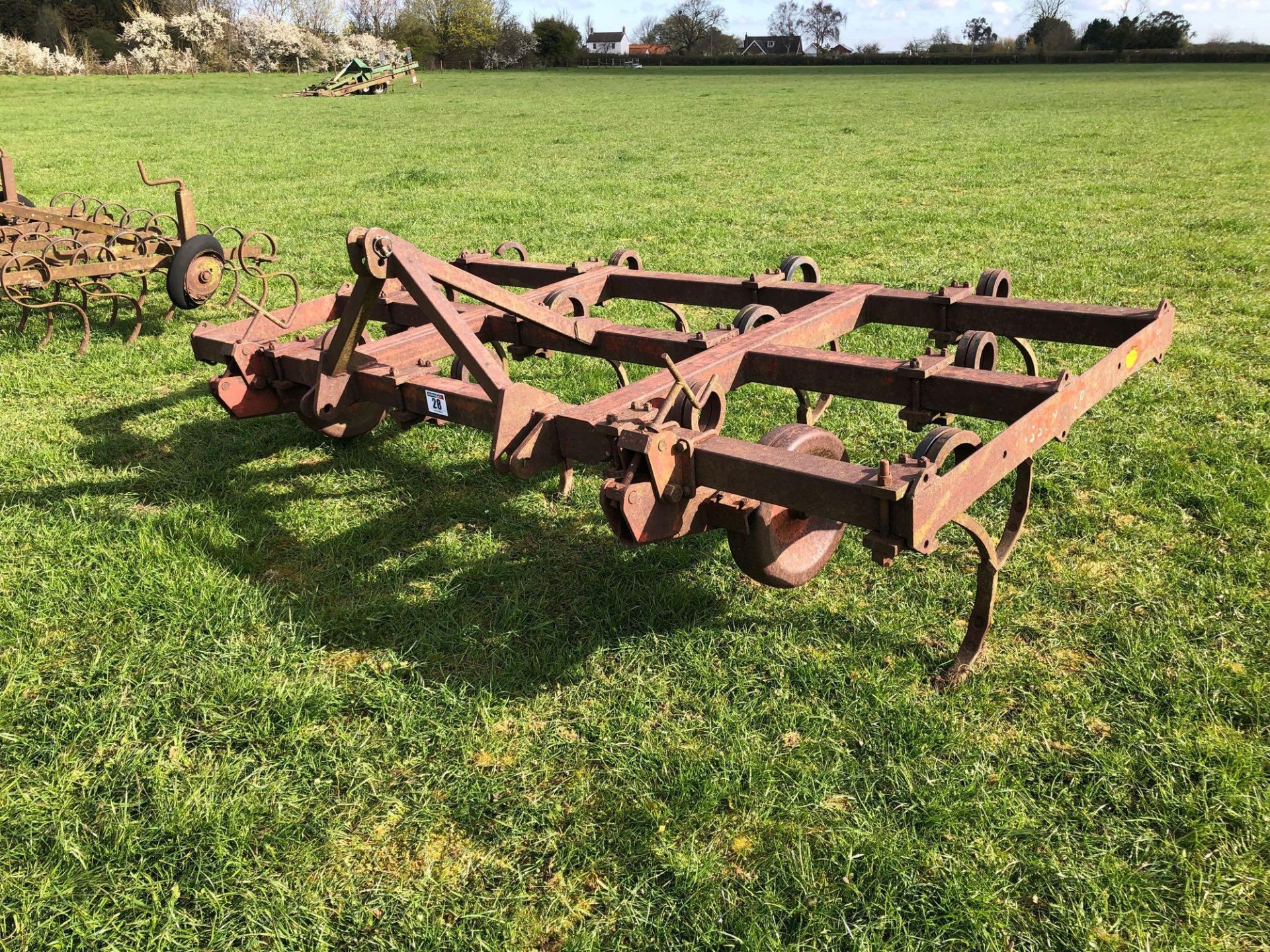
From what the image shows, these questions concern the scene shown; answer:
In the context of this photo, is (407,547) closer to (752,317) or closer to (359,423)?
(359,423)

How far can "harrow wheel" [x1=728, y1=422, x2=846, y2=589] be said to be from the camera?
10.2ft

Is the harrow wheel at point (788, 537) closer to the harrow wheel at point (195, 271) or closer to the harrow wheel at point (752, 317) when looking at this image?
the harrow wheel at point (752, 317)

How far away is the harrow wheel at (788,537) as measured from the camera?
311 cm

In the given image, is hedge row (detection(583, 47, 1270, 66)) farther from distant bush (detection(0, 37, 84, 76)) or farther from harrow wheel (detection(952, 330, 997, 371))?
harrow wheel (detection(952, 330, 997, 371))

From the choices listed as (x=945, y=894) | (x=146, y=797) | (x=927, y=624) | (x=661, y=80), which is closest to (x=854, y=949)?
(x=945, y=894)

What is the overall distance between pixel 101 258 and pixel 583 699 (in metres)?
6.39

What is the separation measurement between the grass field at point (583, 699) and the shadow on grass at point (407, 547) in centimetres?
2

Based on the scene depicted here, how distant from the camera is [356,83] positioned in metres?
39.7

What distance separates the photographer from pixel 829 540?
3547 millimetres

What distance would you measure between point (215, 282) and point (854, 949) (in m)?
6.98

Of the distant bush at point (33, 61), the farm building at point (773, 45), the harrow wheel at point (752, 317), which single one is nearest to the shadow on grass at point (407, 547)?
the harrow wheel at point (752, 317)

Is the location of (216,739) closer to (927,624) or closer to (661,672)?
(661,672)

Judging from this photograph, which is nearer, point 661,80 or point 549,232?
point 549,232

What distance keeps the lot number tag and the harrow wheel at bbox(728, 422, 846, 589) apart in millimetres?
1170
